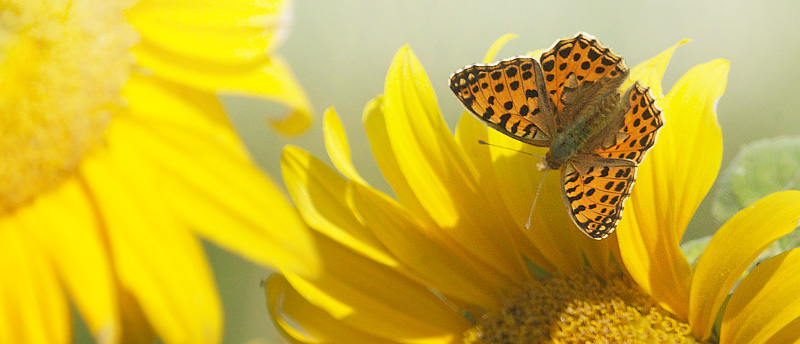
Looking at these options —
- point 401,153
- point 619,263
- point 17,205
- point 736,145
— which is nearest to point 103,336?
point 17,205

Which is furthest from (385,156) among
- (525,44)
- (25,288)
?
(25,288)

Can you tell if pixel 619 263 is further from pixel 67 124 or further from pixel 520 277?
pixel 67 124

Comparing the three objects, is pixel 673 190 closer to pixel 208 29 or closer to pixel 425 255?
pixel 425 255

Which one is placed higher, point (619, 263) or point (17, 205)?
point (17, 205)

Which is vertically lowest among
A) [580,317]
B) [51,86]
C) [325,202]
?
[580,317]

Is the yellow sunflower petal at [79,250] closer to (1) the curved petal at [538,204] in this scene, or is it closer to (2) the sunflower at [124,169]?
(2) the sunflower at [124,169]

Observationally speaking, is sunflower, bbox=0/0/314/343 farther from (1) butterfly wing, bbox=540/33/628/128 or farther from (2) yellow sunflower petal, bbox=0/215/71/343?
(1) butterfly wing, bbox=540/33/628/128
